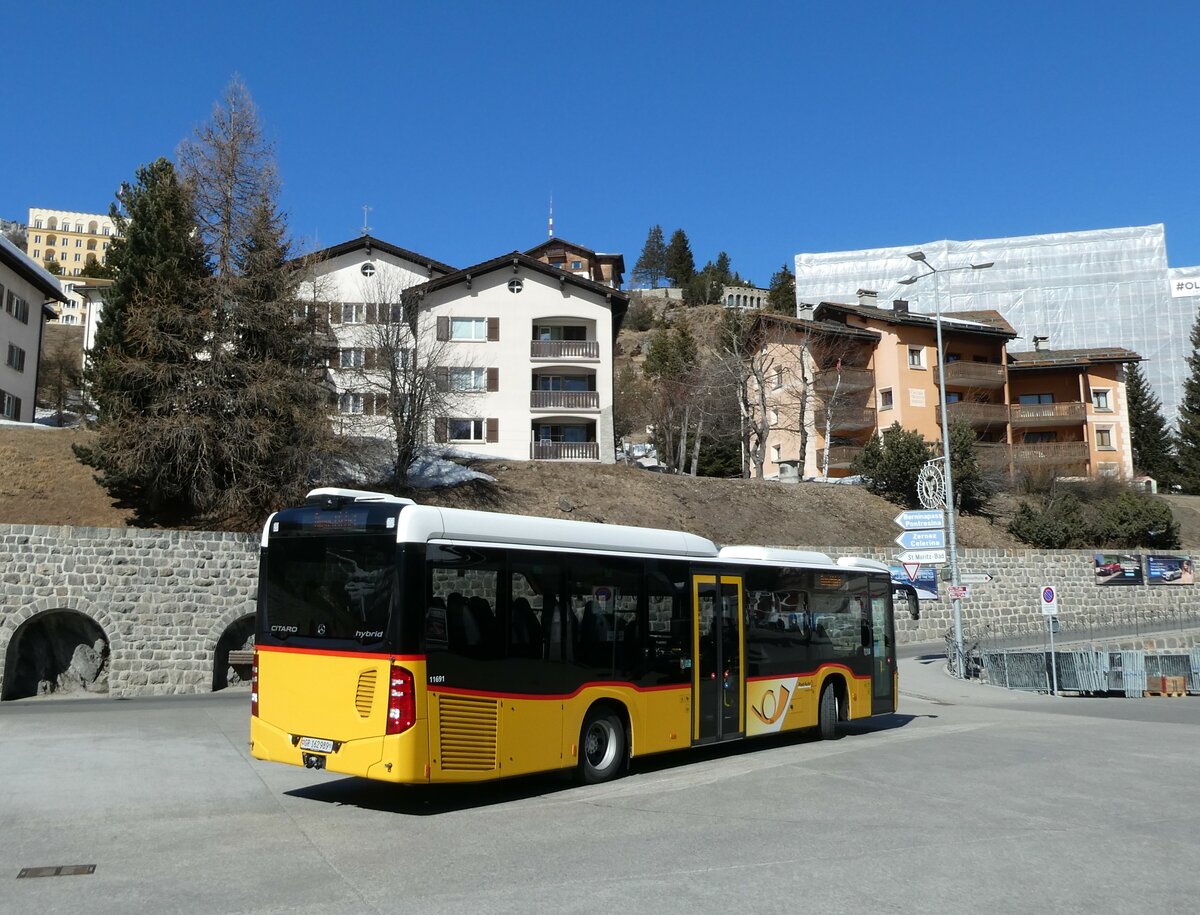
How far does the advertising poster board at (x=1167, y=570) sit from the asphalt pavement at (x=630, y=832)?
94.7 feet

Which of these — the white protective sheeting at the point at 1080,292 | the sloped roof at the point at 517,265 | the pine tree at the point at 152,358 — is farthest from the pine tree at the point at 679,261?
the pine tree at the point at 152,358

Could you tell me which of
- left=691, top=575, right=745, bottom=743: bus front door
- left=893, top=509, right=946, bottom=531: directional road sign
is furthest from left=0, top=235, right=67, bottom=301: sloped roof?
left=691, top=575, right=745, bottom=743: bus front door

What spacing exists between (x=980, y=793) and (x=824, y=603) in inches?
193

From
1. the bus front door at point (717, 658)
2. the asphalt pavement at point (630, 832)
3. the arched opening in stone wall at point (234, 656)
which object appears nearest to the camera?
the asphalt pavement at point (630, 832)

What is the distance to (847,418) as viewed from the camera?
54781mm

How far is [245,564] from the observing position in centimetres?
2252

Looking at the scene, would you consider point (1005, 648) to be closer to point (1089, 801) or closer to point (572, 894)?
point (1089, 801)

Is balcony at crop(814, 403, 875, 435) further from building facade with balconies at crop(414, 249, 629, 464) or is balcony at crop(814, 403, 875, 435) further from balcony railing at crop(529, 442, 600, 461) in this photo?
balcony railing at crop(529, 442, 600, 461)

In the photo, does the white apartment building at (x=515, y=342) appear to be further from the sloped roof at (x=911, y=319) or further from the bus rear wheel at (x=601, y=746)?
the bus rear wheel at (x=601, y=746)

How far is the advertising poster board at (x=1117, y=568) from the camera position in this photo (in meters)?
38.3

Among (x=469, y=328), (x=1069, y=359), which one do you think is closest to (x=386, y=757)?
(x=469, y=328)

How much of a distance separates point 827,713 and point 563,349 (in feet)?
114

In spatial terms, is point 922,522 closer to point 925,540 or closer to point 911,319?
point 925,540

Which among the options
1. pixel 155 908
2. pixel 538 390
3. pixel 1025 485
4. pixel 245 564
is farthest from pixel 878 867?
pixel 1025 485
